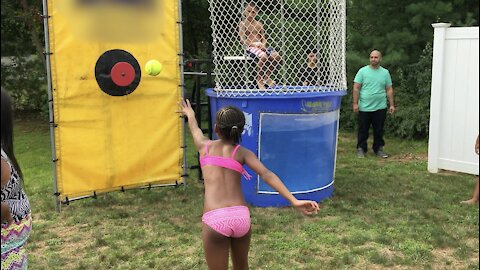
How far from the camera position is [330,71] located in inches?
250

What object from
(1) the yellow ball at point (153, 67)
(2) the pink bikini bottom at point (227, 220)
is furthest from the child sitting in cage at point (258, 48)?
(2) the pink bikini bottom at point (227, 220)

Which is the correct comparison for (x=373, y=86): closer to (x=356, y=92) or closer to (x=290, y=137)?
(x=356, y=92)

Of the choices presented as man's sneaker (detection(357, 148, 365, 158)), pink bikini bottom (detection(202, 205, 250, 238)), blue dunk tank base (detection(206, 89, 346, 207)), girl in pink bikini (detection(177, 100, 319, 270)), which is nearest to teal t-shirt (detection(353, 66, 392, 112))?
man's sneaker (detection(357, 148, 365, 158))

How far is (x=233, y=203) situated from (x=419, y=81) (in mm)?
8295

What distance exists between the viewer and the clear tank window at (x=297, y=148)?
5.87m

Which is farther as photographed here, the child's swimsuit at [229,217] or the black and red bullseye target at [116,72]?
the black and red bullseye target at [116,72]

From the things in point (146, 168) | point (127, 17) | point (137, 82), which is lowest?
point (146, 168)

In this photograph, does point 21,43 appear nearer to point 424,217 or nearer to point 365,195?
point 365,195

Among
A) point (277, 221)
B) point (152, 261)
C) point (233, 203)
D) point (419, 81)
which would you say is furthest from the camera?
point (419, 81)

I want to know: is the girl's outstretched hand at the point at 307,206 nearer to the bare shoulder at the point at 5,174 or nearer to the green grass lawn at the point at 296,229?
the green grass lawn at the point at 296,229

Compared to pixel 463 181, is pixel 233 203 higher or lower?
higher

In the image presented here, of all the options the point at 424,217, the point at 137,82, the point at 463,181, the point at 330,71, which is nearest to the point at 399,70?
the point at 463,181

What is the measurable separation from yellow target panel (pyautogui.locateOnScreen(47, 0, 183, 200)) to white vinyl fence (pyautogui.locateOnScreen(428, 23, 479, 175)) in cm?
349

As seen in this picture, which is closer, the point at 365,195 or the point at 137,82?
the point at 137,82
